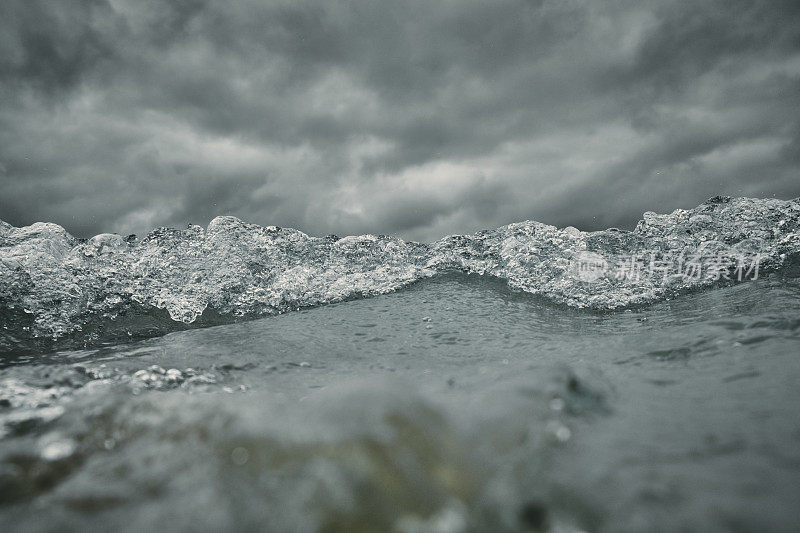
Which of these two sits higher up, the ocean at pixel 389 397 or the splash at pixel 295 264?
the splash at pixel 295 264

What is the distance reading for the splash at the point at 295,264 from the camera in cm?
566

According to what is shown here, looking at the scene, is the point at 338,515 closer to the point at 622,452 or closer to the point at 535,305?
the point at 622,452

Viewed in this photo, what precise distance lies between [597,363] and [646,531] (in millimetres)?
1967

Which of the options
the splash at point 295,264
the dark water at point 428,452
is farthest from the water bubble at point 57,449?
the splash at point 295,264

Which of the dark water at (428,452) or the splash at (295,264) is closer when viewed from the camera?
the dark water at (428,452)

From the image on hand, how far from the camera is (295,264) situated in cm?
756

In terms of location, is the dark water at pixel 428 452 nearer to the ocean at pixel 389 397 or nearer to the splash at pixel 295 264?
the ocean at pixel 389 397

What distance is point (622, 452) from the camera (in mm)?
1444

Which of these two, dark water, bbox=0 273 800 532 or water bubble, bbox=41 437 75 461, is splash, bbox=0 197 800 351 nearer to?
dark water, bbox=0 273 800 532

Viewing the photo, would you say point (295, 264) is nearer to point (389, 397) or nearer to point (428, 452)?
Result: point (389, 397)

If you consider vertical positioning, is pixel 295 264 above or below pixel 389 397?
above

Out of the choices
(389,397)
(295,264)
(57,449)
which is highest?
(295,264)

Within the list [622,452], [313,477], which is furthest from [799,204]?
[313,477]

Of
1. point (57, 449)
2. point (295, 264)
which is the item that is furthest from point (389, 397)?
point (295, 264)
